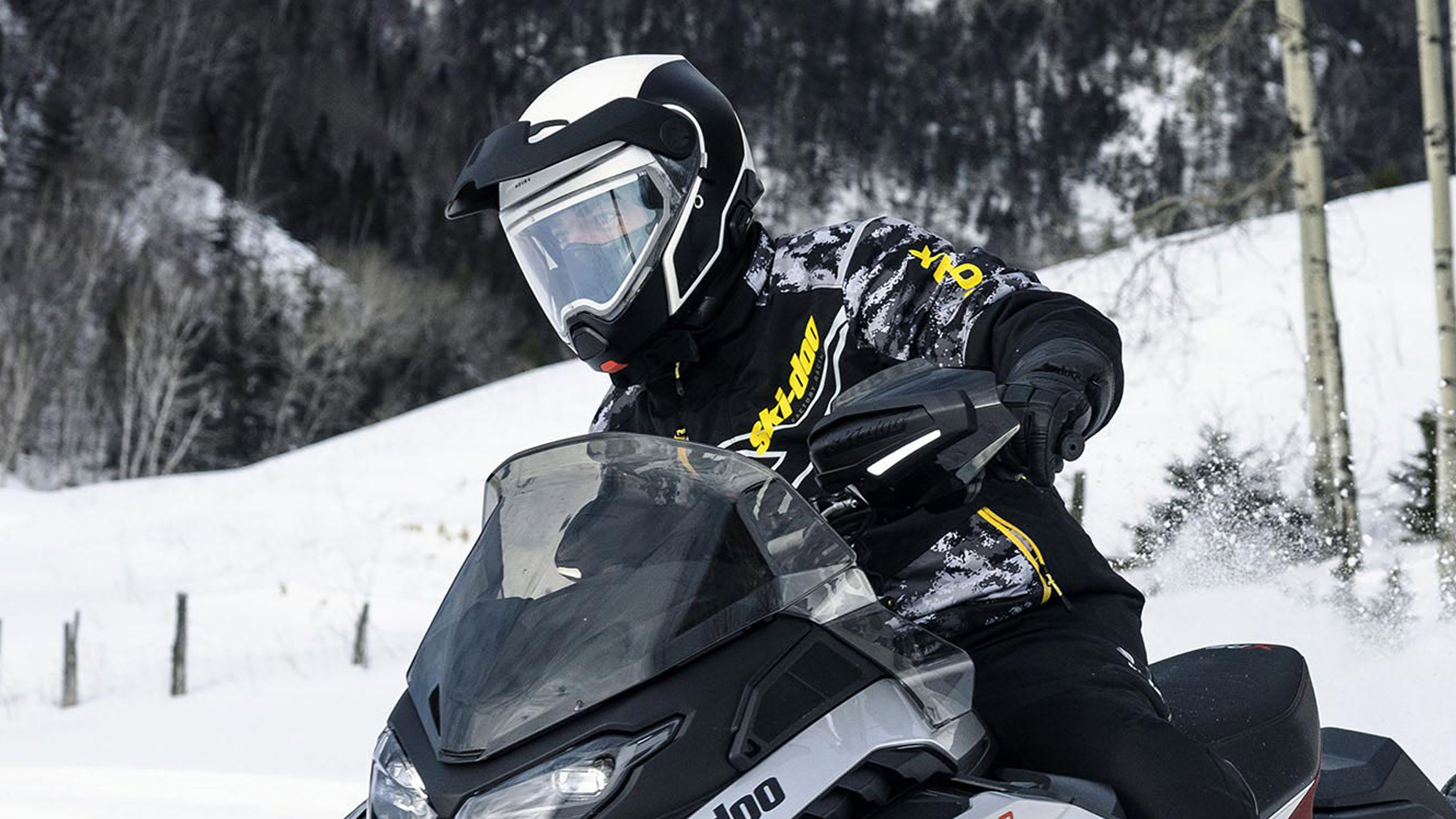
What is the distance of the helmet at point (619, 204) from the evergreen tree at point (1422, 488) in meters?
7.81

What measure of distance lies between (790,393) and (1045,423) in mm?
549

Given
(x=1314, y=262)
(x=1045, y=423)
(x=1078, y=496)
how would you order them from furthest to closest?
(x=1314, y=262)
(x=1078, y=496)
(x=1045, y=423)

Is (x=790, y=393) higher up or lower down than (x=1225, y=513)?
higher up

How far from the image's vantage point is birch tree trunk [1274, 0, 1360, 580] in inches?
390

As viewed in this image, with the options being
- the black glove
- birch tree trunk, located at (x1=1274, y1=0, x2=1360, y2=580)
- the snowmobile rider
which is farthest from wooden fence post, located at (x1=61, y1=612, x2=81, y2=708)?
the black glove

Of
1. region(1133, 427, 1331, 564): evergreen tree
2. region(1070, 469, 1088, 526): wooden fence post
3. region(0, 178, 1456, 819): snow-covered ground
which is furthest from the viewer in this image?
region(1070, 469, 1088, 526): wooden fence post

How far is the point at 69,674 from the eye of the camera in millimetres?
12133

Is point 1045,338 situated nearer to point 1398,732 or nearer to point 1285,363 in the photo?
point 1398,732

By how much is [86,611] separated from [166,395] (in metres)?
27.0

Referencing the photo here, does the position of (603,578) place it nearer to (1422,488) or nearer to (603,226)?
(603,226)

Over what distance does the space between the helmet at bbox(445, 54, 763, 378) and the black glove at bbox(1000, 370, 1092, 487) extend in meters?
0.61

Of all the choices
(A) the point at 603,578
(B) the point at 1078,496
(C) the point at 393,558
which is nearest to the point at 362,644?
(B) the point at 1078,496

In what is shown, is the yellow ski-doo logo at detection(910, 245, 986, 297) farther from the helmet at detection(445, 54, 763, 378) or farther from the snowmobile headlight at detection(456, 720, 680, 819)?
the snowmobile headlight at detection(456, 720, 680, 819)

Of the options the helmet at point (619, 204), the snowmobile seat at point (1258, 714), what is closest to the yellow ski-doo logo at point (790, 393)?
the helmet at point (619, 204)
